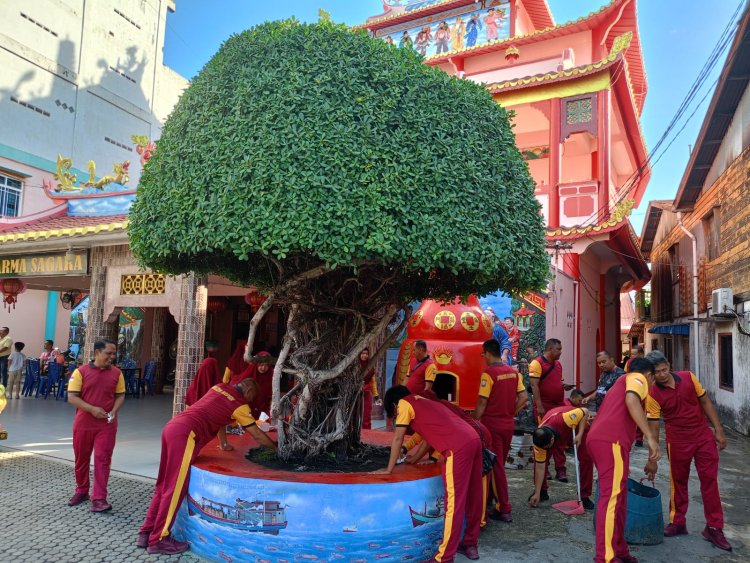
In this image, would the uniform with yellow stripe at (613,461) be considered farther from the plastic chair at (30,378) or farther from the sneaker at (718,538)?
the plastic chair at (30,378)

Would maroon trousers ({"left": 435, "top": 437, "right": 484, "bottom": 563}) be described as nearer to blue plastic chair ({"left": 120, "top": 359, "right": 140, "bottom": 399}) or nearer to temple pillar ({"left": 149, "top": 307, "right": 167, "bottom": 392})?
blue plastic chair ({"left": 120, "top": 359, "right": 140, "bottom": 399})

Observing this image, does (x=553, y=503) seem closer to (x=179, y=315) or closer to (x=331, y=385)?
(x=331, y=385)

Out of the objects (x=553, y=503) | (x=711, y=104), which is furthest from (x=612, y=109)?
(x=553, y=503)

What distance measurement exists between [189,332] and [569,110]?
10329 mm

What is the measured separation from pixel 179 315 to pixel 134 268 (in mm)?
1391

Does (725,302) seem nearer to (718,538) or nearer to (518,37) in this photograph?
(718,538)

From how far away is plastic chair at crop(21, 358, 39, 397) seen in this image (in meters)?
13.3

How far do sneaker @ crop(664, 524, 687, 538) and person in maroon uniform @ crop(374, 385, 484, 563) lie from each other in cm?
185

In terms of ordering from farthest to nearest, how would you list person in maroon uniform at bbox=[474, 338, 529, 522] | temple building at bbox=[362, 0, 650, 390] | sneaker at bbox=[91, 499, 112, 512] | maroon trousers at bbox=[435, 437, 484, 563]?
temple building at bbox=[362, 0, 650, 390] < person in maroon uniform at bbox=[474, 338, 529, 522] < sneaker at bbox=[91, 499, 112, 512] < maroon trousers at bbox=[435, 437, 484, 563]

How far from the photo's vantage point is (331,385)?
5180 mm

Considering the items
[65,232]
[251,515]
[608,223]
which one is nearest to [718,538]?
[251,515]

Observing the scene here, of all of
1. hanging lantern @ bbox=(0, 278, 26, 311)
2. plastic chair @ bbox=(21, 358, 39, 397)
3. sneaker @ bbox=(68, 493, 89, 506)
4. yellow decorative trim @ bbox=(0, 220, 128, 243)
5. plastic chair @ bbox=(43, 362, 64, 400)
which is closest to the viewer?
sneaker @ bbox=(68, 493, 89, 506)

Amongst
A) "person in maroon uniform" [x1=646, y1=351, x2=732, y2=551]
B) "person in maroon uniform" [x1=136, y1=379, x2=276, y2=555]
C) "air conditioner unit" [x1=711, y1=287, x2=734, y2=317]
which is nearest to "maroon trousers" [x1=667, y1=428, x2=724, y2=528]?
"person in maroon uniform" [x1=646, y1=351, x2=732, y2=551]

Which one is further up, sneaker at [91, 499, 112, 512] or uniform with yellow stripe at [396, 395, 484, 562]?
uniform with yellow stripe at [396, 395, 484, 562]
